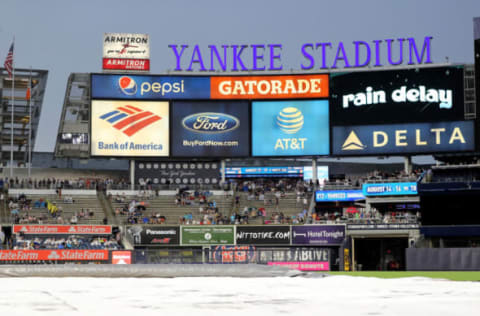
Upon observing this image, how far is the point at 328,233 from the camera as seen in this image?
53344 mm

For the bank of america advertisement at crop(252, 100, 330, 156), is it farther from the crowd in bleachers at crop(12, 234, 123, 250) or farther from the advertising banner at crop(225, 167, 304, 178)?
the advertising banner at crop(225, 167, 304, 178)

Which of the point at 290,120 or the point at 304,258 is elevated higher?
the point at 290,120

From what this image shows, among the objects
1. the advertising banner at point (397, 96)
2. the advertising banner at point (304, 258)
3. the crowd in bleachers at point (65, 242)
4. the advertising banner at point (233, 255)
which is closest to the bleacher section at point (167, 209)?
the crowd in bleachers at point (65, 242)

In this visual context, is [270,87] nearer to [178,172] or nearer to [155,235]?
[178,172]

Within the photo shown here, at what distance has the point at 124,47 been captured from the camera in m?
64.2

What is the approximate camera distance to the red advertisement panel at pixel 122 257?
39188 millimetres

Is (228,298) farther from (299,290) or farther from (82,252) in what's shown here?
(82,252)

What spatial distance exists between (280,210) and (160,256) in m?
23.4

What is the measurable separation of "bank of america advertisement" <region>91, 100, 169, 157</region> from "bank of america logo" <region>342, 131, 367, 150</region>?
569 inches

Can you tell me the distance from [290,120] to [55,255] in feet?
76.5

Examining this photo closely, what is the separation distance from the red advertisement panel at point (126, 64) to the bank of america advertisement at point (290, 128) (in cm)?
1010

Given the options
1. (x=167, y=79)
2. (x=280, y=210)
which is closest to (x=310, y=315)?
(x=280, y=210)

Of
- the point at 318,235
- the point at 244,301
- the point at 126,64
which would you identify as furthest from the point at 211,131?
the point at 244,301

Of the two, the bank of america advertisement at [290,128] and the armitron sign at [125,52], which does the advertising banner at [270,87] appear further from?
the armitron sign at [125,52]
